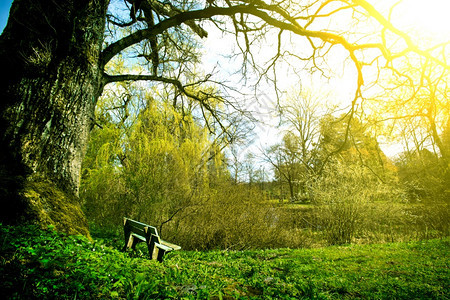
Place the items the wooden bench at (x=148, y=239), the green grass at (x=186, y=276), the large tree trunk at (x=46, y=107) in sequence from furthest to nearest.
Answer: the wooden bench at (x=148, y=239), the large tree trunk at (x=46, y=107), the green grass at (x=186, y=276)

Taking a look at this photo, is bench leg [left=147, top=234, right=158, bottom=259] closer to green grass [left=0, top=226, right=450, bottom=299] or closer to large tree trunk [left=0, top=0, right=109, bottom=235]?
green grass [left=0, top=226, right=450, bottom=299]

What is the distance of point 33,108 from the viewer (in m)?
3.04

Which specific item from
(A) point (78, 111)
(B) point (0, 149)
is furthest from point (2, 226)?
(A) point (78, 111)

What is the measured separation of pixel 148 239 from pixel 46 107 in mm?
2825

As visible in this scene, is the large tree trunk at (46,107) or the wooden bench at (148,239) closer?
the large tree trunk at (46,107)

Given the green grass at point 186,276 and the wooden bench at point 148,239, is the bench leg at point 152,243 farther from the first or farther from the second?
the green grass at point 186,276

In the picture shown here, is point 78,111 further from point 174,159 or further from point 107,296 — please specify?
point 174,159

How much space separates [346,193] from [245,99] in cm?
632

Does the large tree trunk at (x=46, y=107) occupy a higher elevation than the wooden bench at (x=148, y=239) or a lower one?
higher

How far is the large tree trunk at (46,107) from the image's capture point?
2799 mm

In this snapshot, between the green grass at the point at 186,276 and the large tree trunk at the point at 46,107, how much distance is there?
470mm

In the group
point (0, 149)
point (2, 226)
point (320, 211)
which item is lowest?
point (320, 211)

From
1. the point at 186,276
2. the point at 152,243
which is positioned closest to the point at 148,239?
the point at 152,243

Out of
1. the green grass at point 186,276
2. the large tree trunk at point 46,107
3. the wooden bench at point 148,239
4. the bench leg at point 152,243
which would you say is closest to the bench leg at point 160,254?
the wooden bench at point 148,239
